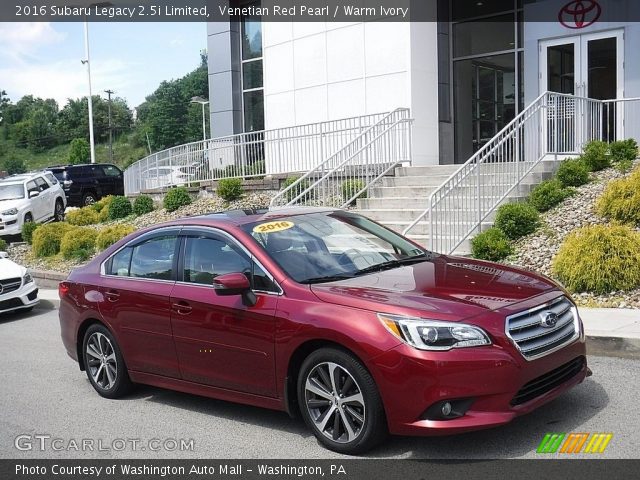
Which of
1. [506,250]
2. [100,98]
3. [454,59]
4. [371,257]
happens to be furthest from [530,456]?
[100,98]

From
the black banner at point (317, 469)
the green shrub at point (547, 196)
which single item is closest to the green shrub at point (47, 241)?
the green shrub at point (547, 196)

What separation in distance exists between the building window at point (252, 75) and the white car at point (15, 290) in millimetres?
13105

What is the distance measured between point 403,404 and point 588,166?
951 centimetres

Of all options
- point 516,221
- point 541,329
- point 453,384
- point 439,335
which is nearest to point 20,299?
point 516,221

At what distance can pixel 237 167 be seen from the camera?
794 inches

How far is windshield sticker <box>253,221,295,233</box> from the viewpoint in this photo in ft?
19.1

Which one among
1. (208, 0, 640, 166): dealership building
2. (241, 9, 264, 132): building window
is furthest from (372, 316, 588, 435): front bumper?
(241, 9, 264, 132): building window

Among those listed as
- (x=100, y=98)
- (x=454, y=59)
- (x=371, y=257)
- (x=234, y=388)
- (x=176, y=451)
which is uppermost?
(x=100, y=98)

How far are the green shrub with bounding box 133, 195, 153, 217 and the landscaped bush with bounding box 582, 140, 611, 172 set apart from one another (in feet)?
41.2

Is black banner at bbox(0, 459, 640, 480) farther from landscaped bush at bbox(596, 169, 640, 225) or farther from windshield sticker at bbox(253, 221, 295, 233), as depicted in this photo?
landscaped bush at bbox(596, 169, 640, 225)

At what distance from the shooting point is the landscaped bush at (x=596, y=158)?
1270cm

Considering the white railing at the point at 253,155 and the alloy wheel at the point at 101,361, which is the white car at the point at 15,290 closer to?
the alloy wheel at the point at 101,361

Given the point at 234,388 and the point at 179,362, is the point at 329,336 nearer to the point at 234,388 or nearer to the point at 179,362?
the point at 234,388

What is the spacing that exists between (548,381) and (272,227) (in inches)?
94.9
